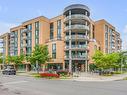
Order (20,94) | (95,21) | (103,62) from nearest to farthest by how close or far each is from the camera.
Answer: (20,94) → (103,62) → (95,21)

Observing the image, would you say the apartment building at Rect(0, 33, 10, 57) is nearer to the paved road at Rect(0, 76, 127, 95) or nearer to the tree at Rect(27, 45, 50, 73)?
the tree at Rect(27, 45, 50, 73)

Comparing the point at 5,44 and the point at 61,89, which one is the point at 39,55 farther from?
the point at 5,44

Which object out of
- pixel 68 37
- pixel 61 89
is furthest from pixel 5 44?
pixel 61 89

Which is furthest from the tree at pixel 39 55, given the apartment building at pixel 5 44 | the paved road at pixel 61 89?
the apartment building at pixel 5 44

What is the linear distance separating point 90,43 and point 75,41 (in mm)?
4979

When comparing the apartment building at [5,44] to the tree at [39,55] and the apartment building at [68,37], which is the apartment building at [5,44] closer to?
the apartment building at [68,37]

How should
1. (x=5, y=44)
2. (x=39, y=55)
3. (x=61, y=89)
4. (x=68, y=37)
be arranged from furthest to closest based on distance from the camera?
(x=5, y=44)
(x=68, y=37)
(x=39, y=55)
(x=61, y=89)

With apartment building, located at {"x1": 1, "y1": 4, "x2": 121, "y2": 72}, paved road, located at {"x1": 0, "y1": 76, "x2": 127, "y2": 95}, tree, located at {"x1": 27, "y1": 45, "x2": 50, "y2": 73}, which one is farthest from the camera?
apartment building, located at {"x1": 1, "y1": 4, "x2": 121, "y2": 72}

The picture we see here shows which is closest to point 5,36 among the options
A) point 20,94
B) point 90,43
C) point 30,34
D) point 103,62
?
point 30,34

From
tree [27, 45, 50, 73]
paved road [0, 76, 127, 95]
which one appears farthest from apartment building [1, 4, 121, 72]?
paved road [0, 76, 127, 95]

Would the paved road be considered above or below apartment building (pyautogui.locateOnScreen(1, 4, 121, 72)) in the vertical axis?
below

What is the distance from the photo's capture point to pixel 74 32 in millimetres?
66812

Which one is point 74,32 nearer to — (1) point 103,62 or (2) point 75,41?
(2) point 75,41

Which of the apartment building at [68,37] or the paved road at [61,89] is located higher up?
the apartment building at [68,37]
